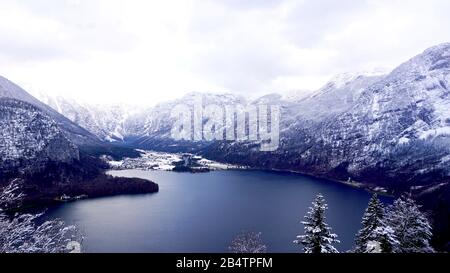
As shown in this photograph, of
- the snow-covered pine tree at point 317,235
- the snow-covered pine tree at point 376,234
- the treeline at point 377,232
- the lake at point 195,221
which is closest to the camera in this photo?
the snow-covered pine tree at point 376,234

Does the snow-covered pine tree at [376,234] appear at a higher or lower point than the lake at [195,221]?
higher

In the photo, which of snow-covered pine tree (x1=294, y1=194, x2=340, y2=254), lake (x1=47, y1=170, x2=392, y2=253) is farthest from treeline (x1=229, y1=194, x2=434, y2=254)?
lake (x1=47, y1=170, x2=392, y2=253)

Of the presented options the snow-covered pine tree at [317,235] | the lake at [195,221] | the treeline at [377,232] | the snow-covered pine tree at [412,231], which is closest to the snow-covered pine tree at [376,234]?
the treeline at [377,232]

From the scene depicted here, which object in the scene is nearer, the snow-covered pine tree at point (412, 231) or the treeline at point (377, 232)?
the treeline at point (377, 232)

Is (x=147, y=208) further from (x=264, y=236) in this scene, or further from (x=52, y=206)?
(x=264, y=236)

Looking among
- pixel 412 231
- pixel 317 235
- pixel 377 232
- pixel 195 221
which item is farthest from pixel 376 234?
pixel 195 221

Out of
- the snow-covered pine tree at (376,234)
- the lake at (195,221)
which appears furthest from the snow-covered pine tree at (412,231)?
the lake at (195,221)

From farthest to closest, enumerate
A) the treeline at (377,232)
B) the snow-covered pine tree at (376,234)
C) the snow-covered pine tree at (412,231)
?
the snow-covered pine tree at (412,231) → the treeline at (377,232) → the snow-covered pine tree at (376,234)

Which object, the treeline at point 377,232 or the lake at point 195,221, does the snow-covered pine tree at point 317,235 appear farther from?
the lake at point 195,221
